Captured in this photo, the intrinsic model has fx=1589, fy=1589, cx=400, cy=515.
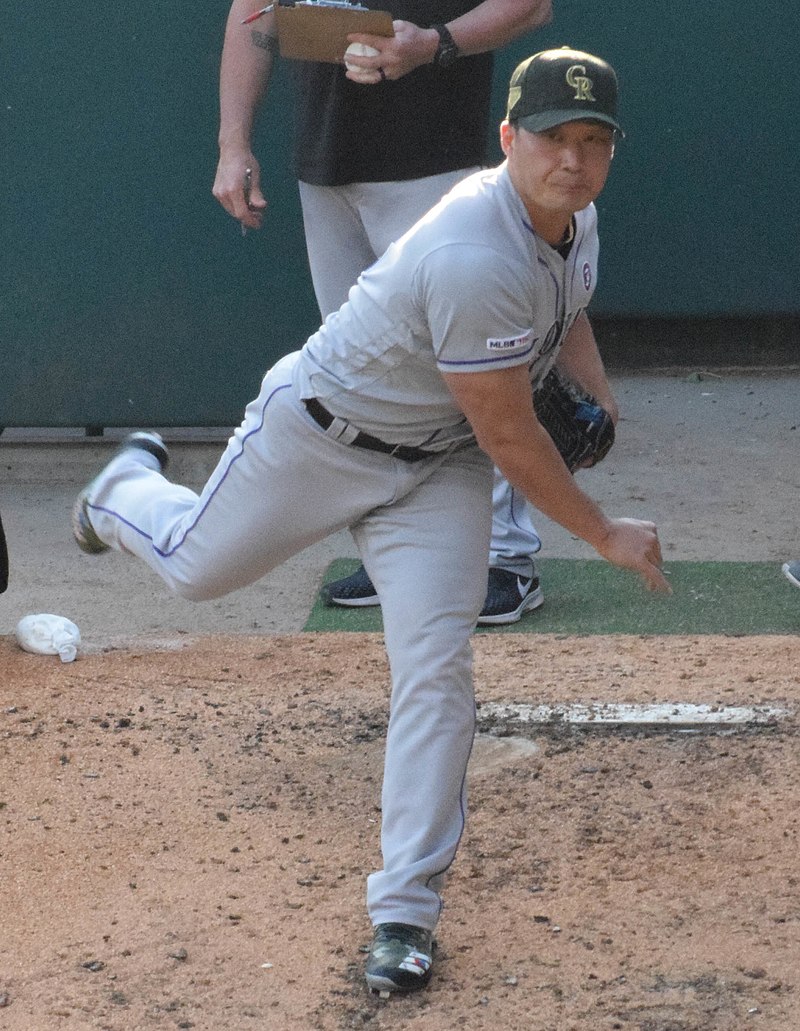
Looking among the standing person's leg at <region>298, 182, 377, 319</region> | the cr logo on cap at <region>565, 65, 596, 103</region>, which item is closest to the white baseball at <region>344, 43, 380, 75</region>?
the standing person's leg at <region>298, 182, 377, 319</region>

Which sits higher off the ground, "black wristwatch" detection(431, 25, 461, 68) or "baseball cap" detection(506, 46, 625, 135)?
"baseball cap" detection(506, 46, 625, 135)

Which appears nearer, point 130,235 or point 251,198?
point 251,198

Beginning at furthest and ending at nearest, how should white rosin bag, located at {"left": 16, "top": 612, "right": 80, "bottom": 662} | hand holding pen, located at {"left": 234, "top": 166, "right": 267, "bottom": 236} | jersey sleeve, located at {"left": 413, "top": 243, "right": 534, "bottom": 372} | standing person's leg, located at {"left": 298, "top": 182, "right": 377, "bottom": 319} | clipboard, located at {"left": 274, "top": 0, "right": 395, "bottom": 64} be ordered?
standing person's leg, located at {"left": 298, "top": 182, "right": 377, "bottom": 319} → white rosin bag, located at {"left": 16, "top": 612, "right": 80, "bottom": 662} → hand holding pen, located at {"left": 234, "top": 166, "right": 267, "bottom": 236} → clipboard, located at {"left": 274, "top": 0, "right": 395, "bottom": 64} → jersey sleeve, located at {"left": 413, "top": 243, "right": 534, "bottom": 372}

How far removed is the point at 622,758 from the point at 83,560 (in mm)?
2391

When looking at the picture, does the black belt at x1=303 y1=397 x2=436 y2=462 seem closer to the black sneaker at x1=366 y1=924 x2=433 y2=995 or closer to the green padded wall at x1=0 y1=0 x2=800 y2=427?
the black sneaker at x1=366 y1=924 x2=433 y2=995

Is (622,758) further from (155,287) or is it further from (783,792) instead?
(155,287)

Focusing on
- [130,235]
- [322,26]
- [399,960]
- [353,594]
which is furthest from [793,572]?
[130,235]

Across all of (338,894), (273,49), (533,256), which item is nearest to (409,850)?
(338,894)

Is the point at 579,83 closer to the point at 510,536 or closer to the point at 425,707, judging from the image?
the point at 425,707

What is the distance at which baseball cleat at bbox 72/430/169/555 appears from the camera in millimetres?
3613

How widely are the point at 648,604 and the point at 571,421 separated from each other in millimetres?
2028

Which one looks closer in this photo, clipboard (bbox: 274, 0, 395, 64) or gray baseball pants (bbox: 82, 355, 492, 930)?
gray baseball pants (bbox: 82, 355, 492, 930)

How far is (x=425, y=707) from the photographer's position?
112 inches

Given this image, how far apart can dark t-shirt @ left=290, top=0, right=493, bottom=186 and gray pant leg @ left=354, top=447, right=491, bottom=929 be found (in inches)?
73.3
